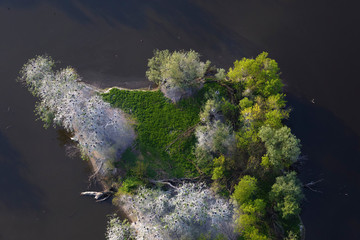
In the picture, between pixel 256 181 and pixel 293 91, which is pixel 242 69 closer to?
pixel 293 91

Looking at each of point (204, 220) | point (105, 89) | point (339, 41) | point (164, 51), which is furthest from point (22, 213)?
point (339, 41)

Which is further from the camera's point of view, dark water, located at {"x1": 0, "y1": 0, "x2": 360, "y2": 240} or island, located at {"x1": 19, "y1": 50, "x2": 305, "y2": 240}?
dark water, located at {"x1": 0, "y1": 0, "x2": 360, "y2": 240}

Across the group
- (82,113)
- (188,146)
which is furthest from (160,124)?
(82,113)

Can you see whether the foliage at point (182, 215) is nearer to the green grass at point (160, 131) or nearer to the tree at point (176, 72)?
the green grass at point (160, 131)

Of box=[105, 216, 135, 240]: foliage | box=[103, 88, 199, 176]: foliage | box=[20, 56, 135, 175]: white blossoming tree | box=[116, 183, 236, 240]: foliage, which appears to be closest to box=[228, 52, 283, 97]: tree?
box=[103, 88, 199, 176]: foliage

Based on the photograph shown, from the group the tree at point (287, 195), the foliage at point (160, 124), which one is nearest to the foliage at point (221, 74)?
the foliage at point (160, 124)

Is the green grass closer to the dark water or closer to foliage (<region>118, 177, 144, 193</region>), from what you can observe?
foliage (<region>118, 177, 144, 193</region>)
